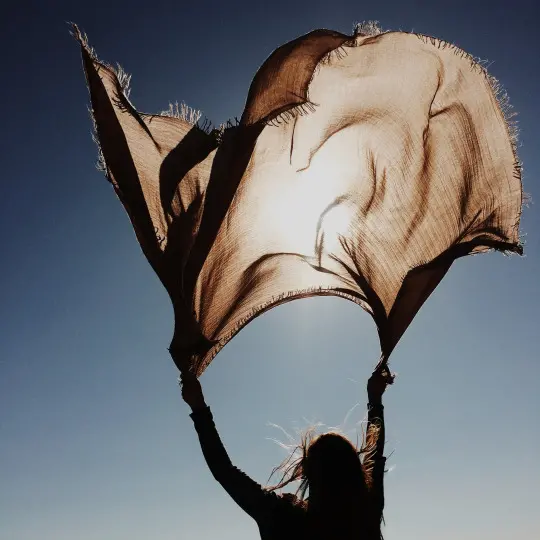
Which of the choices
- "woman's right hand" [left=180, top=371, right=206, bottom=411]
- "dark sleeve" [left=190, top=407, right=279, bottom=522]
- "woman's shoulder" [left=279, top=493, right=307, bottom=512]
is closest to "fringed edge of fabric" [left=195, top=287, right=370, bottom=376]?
"woman's right hand" [left=180, top=371, right=206, bottom=411]

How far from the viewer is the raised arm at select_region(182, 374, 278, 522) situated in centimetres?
223

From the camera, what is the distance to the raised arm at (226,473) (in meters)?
2.23

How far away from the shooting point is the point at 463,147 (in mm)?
3332

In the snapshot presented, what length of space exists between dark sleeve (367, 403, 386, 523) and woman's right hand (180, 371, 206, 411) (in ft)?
2.80

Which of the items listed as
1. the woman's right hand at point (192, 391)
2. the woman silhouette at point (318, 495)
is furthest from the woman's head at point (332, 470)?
the woman's right hand at point (192, 391)

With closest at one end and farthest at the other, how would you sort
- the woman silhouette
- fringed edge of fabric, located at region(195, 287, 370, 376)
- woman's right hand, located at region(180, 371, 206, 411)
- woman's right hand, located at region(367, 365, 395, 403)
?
1. the woman silhouette
2. woman's right hand, located at region(180, 371, 206, 411)
3. woman's right hand, located at region(367, 365, 395, 403)
4. fringed edge of fabric, located at region(195, 287, 370, 376)

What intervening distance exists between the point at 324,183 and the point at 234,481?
1.83 metres

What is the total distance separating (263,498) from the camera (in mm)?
2234

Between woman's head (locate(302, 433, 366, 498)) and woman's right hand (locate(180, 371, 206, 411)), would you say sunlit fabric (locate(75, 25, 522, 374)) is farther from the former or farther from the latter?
woman's head (locate(302, 433, 366, 498))

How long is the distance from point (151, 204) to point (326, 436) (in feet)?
4.96

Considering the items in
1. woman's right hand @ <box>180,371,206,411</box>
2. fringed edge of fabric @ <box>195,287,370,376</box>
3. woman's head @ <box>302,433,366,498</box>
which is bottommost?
woman's head @ <box>302,433,366,498</box>

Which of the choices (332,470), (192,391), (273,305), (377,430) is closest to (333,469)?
(332,470)

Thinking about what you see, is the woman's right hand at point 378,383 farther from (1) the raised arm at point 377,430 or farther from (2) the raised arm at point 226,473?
(2) the raised arm at point 226,473

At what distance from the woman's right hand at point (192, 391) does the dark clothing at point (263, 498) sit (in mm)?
99
